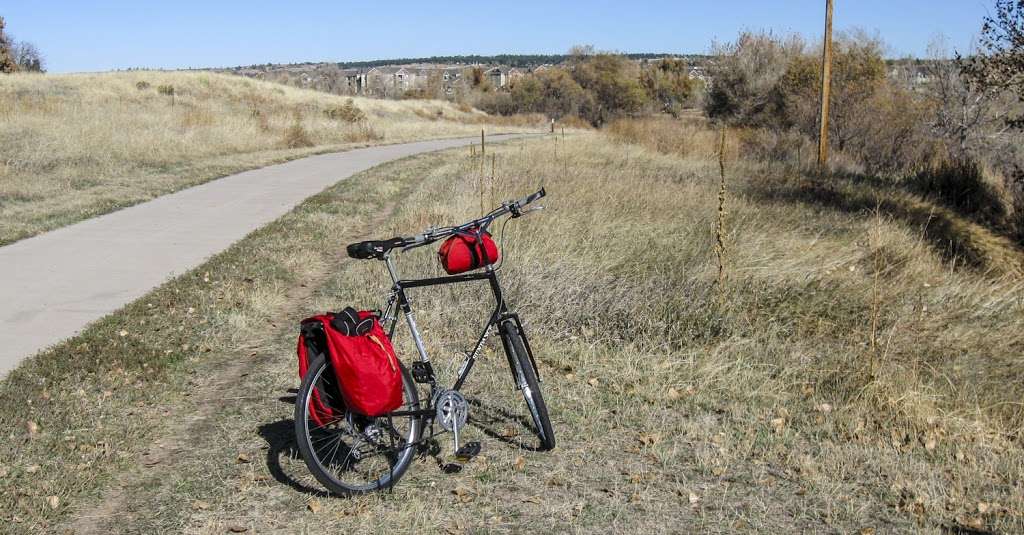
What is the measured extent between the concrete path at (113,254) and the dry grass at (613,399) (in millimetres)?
382

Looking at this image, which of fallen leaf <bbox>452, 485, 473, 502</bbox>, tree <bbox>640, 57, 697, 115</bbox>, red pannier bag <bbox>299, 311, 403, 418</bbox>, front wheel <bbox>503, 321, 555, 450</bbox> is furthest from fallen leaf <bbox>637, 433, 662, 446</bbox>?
tree <bbox>640, 57, 697, 115</bbox>

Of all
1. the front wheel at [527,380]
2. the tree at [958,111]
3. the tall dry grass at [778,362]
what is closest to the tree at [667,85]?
the tree at [958,111]

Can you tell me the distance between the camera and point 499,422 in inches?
208

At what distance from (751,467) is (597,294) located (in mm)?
2772

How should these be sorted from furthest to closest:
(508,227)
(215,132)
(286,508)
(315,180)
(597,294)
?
(215,132)
(315,180)
(508,227)
(597,294)
(286,508)

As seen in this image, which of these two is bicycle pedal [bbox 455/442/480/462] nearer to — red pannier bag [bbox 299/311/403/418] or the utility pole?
red pannier bag [bbox 299/311/403/418]

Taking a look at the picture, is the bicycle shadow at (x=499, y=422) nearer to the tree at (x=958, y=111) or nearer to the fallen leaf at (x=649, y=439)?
the fallen leaf at (x=649, y=439)

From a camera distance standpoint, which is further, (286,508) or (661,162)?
(661,162)

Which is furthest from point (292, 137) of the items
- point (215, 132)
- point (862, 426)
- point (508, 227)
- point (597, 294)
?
point (862, 426)

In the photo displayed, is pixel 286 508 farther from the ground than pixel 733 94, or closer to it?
closer to it

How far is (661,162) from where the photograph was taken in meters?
22.2

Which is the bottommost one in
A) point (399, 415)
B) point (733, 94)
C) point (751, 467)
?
point (751, 467)

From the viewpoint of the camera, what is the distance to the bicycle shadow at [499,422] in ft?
16.5

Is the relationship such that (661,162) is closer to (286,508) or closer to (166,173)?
(166,173)
